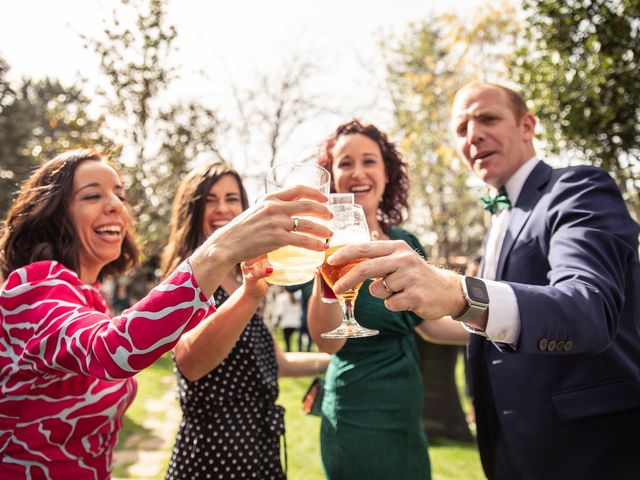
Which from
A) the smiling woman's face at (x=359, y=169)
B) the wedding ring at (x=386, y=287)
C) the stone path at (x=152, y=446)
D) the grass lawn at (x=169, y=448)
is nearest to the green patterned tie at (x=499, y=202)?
the smiling woman's face at (x=359, y=169)

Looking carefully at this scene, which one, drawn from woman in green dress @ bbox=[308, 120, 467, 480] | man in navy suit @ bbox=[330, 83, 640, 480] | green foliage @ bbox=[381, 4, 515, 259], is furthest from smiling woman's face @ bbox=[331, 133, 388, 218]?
green foliage @ bbox=[381, 4, 515, 259]

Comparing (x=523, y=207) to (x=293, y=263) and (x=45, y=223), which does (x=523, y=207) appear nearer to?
(x=293, y=263)

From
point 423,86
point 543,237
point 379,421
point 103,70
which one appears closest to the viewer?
point 543,237

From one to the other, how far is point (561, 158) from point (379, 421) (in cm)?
396

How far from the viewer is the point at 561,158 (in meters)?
5.21

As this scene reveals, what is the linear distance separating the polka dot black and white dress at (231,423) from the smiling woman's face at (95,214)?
60cm

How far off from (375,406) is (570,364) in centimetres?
102

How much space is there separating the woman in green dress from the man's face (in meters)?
0.61

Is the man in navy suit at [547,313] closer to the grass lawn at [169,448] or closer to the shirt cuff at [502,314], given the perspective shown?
the shirt cuff at [502,314]

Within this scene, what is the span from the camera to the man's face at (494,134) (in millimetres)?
2617

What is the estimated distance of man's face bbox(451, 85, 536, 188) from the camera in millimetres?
2617

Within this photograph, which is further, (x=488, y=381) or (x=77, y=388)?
(x=488, y=381)

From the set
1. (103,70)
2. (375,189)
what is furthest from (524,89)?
(103,70)

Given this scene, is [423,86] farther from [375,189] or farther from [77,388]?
[77,388]
